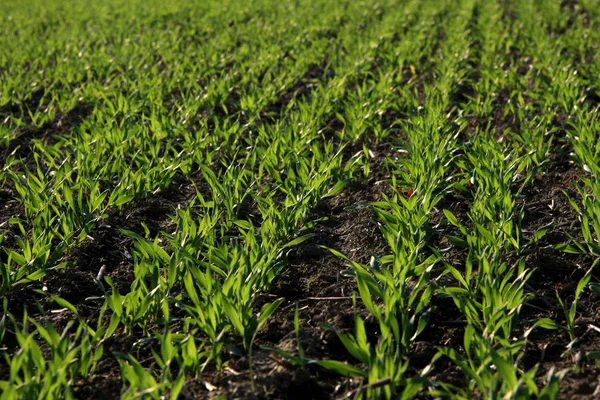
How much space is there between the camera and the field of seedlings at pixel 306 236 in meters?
2.00

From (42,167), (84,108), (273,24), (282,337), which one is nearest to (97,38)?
(273,24)

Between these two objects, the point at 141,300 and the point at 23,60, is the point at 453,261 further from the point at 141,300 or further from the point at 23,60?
the point at 23,60

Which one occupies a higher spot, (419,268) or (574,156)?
(419,268)

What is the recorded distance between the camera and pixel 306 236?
2760mm

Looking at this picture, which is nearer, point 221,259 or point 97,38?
point 221,259

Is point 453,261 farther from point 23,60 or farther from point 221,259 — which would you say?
point 23,60

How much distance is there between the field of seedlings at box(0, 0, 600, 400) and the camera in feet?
6.56

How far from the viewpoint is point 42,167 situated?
3.93m

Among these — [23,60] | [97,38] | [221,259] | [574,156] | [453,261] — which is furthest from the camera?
[97,38]

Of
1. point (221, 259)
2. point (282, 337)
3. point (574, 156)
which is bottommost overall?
point (574, 156)

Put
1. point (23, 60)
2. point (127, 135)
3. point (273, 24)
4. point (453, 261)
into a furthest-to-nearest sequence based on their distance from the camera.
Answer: point (273, 24)
point (23, 60)
point (127, 135)
point (453, 261)

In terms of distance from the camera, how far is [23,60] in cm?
644

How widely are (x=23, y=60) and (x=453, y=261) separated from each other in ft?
16.8

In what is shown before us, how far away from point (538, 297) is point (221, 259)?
112cm
